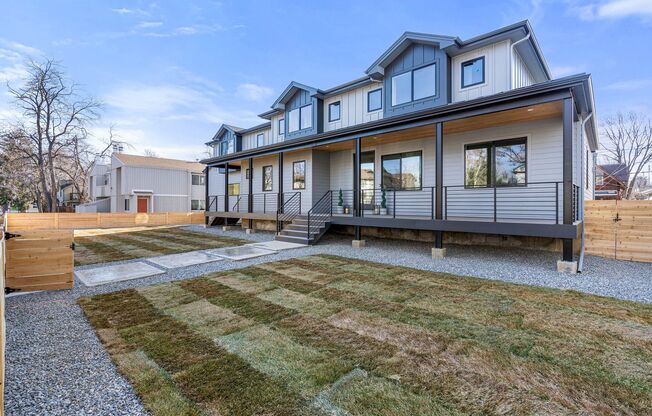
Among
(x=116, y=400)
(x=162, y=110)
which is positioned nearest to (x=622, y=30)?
(x=116, y=400)

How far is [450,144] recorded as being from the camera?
1010 cm

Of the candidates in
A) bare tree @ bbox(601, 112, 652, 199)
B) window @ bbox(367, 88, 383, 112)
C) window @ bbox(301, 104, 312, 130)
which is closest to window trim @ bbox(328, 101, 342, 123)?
window @ bbox(301, 104, 312, 130)

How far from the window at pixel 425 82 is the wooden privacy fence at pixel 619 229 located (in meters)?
5.64

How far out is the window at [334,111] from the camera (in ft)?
43.3

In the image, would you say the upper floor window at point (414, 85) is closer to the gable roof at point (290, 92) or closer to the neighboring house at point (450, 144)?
the neighboring house at point (450, 144)

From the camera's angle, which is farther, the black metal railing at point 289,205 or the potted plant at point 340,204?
the black metal railing at point 289,205

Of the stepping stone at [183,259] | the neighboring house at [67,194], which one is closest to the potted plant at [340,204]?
the stepping stone at [183,259]

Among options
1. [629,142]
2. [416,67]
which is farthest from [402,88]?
[629,142]

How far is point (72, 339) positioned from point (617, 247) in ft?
38.5

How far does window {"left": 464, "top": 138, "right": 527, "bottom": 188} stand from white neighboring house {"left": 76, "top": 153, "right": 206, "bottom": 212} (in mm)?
28144

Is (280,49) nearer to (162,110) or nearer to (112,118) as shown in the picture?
(162,110)

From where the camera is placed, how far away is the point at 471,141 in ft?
31.6

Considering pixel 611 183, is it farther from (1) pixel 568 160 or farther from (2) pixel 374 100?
(1) pixel 568 160

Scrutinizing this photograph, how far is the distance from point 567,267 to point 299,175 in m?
10.1
